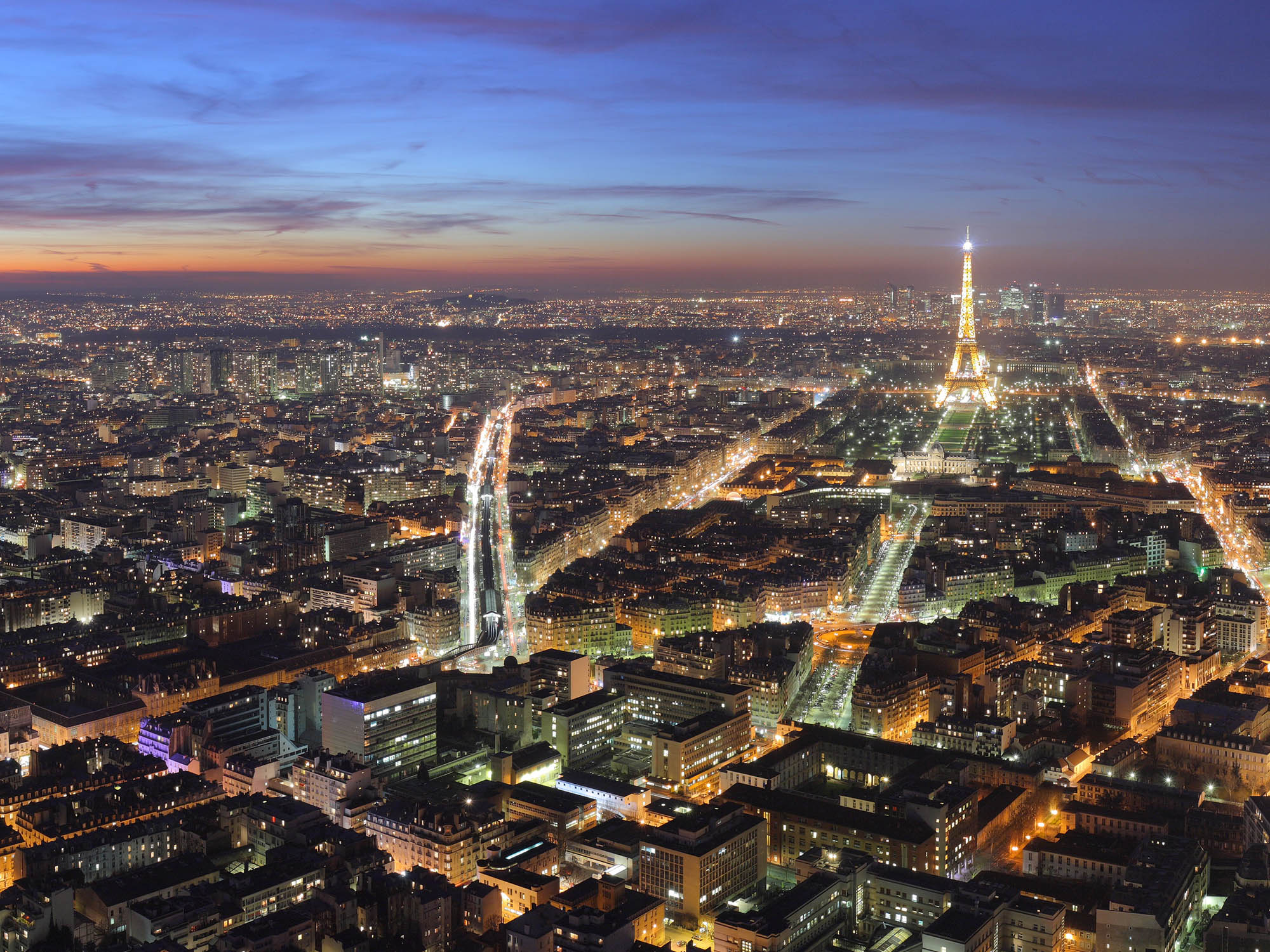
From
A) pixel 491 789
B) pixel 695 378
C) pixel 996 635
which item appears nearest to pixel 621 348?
pixel 695 378

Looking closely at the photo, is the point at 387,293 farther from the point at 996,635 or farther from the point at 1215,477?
the point at 996,635

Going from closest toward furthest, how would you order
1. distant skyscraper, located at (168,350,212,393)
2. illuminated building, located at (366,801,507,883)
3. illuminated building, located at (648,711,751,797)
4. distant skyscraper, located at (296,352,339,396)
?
1. illuminated building, located at (366,801,507,883)
2. illuminated building, located at (648,711,751,797)
3. distant skyscraper, located at (168,350,212,393)
4. distant skyscraper, located at (296,352,339,396)

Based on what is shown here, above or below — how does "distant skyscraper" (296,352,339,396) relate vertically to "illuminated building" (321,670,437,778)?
above

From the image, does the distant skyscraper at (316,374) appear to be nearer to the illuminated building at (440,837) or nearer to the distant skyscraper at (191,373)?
the distant skyscraper at (191,373)

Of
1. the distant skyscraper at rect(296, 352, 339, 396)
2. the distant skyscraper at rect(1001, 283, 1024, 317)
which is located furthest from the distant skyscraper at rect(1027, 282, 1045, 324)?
the distant skyscraper at rect(296, 352, 339, 396)

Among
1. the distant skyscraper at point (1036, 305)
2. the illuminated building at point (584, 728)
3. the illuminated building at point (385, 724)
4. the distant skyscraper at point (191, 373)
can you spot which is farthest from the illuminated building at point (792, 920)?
the distant skyscraper at point (1036, 305)

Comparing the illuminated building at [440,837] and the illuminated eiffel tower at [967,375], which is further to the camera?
the illuminated eiffel tower at [967,375]

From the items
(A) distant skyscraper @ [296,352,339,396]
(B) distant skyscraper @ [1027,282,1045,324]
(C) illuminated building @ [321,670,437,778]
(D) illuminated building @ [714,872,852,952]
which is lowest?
(D) illuminated building @ [714,872,852,952]

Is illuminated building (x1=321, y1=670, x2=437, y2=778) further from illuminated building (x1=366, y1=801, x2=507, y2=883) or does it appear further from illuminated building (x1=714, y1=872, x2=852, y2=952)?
illuminated building (x1=714, y1=872, x2=852, y2=952)

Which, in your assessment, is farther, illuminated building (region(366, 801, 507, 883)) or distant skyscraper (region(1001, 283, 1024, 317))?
distant skyscraper (region(1001, 283, 1024, 317))
